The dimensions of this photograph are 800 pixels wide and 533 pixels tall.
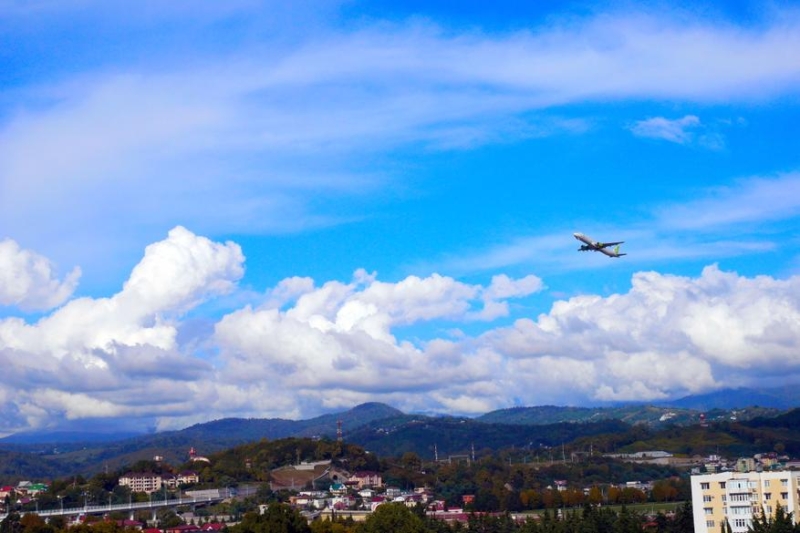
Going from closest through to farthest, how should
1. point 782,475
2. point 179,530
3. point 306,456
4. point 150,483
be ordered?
point 782,475 < point 179,530 < point 150,483 < point 306,456

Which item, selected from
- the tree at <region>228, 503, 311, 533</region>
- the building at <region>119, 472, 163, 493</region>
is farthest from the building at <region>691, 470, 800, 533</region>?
the building at <region>119, 472, 163, 493</region>

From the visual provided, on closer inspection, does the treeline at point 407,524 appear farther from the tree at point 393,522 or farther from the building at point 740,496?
the building at point 740,496

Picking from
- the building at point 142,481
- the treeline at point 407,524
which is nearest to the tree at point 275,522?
the treeline at point 407,524

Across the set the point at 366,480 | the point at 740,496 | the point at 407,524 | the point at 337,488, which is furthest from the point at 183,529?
the point at 366,480

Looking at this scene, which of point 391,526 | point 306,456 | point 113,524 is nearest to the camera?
point 391,526

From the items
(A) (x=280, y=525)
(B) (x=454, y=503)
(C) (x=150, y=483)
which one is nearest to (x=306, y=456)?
(C) (x=150, y=483)

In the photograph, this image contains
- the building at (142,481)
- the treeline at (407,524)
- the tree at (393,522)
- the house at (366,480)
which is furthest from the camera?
the house at (366,480)

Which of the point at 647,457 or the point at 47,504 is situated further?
the point at 647,457

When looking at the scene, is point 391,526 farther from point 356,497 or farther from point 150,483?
point 150,483

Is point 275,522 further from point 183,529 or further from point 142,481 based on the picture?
point 142,481
